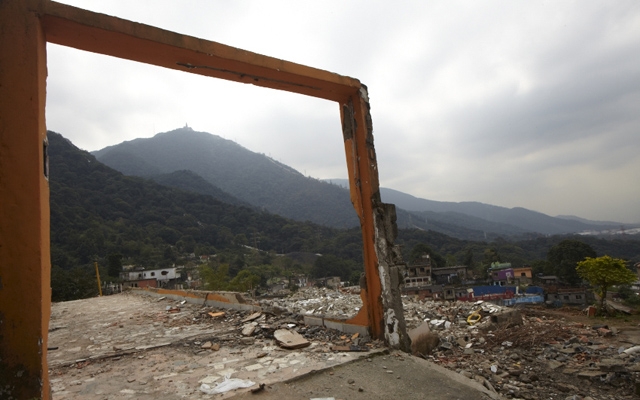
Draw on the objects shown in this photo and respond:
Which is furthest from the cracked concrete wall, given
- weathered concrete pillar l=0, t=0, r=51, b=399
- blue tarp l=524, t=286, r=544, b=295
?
blue tarp l=524, t=286, r=544, b=295

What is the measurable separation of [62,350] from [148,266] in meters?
Answer: 39.1

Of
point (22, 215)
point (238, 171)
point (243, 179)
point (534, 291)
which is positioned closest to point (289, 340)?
point (22, 215)

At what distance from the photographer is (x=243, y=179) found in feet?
416

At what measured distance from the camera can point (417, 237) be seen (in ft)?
206

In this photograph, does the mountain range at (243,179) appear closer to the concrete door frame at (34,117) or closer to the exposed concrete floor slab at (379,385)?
the concrete door frame at (34,117)

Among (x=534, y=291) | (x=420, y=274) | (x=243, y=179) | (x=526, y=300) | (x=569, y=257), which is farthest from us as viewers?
(x=243, y=179)

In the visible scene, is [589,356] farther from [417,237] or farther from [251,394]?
[417,237]

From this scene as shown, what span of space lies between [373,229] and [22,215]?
9.88 feet

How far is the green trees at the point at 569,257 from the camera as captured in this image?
96.3 ft

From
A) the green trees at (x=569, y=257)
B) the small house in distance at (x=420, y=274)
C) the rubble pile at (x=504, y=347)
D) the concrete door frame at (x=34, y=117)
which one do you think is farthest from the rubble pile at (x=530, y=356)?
the small house in distance at (x=420, y=274)

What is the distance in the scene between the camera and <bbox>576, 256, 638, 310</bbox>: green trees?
501 inches

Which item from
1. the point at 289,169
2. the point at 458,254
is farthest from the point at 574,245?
the point at 289,169

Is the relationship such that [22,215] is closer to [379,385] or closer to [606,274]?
[379,385]

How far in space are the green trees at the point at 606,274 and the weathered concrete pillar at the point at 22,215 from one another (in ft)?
52.3
